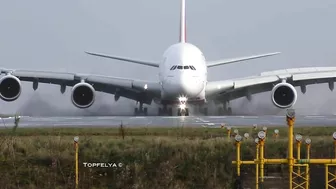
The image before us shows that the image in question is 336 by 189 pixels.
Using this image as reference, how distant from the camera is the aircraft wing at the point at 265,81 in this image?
45406 millimetres

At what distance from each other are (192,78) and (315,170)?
2569 centimetres

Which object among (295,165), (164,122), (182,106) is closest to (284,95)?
(182,106)

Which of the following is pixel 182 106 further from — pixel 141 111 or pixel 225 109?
pixel 225 109

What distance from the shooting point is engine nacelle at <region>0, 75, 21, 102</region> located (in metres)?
43.9

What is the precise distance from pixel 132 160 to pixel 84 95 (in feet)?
86.2

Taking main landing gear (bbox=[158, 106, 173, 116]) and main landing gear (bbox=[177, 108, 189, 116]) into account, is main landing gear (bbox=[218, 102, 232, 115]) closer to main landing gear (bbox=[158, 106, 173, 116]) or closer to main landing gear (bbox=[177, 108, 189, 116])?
main landing gear (bbox=[158, 106, 173, 116])

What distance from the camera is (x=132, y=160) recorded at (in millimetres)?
18109

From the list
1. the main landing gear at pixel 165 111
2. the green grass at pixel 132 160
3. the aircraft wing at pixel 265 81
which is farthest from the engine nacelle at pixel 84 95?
the green grass at pixel 132 160

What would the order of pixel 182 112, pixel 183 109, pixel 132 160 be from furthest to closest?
pixel 183 109 → pixel 182 112 → pixel 132 160

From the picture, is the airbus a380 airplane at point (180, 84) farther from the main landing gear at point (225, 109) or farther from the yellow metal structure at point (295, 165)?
the yellow metal structure at point (295, 165)

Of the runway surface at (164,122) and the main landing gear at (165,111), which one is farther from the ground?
the main landing gear at (165,111)

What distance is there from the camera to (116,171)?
17703 mm

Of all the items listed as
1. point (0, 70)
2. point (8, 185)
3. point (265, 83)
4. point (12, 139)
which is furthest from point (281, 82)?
point (8, 185)

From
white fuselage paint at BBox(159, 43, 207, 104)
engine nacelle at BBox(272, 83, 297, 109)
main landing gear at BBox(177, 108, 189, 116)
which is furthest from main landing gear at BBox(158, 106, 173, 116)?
engine nacelle at BBox(272, 83, 297, 109)
